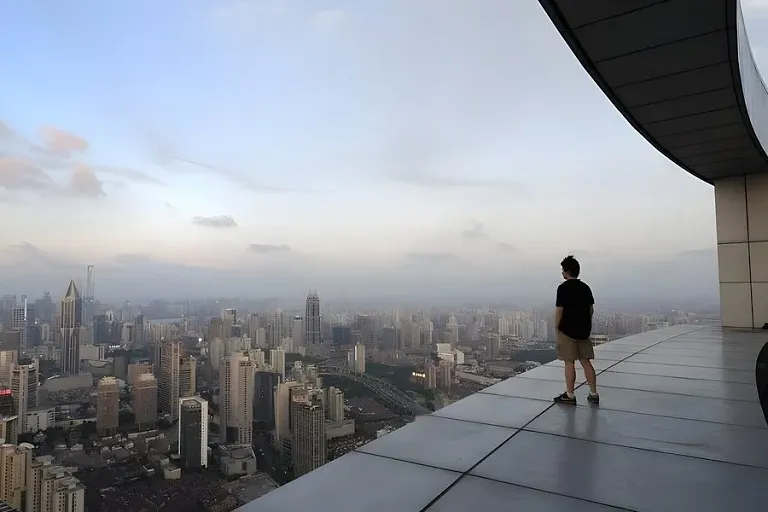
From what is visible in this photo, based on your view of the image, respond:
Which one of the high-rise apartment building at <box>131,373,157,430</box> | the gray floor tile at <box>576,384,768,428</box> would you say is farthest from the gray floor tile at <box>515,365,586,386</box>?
the high-rise apartment building at <box>131,373,157,430</box>

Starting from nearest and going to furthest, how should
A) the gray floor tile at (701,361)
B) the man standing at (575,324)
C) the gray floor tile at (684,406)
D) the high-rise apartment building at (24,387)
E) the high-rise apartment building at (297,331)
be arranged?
the gray floor tile at (684,406) < the man standing at (575,324) < the gray floor tile at (701,361) < the high-rise apartment building at (24,387) < the high-rise apartment building at (297,331)

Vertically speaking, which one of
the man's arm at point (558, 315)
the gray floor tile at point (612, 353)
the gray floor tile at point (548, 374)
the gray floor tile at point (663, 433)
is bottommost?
the gray floor tile at point (612, 353)

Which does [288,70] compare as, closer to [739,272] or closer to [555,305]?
[555,305]

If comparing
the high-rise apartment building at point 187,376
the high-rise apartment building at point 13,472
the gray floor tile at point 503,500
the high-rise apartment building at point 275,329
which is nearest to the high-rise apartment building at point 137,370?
the high-rise apartment building at point 187,376

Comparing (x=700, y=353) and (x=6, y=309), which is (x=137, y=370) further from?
(x=700, y=353)

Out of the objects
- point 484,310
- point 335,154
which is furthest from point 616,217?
point 335,154

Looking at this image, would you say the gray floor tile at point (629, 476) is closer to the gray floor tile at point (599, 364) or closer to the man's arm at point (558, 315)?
the man's arm at point (558, 315)

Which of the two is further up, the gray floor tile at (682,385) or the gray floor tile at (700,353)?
the gray floor tile at (682,385)
